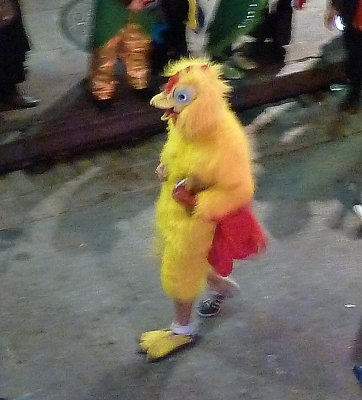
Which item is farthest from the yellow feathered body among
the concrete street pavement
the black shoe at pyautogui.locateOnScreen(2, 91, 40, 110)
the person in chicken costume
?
the black shoe at pyautogui.locateOnScreen(2, 91, 40, 110)

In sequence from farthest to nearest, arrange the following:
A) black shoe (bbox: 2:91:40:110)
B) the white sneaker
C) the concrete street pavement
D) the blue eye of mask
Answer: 1. black shoe (bbox: 2:91:40:110)
2. the concrete street pavement
3. the white sneaker
4. the blue eye of mask

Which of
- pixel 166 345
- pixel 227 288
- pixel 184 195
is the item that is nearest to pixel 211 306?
pixel 227 288

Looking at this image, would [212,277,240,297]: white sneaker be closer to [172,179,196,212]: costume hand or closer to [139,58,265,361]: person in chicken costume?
[139,58,265,361]: person in chicken costume

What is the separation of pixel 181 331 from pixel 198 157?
0.57m

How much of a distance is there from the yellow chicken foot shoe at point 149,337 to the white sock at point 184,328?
0.02 m

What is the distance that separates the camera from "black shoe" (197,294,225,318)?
191cm

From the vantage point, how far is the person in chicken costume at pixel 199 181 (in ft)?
4.63

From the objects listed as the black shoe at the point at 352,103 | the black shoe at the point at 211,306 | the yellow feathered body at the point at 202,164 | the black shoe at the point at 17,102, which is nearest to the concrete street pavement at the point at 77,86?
the black shoe at the point at 17,102

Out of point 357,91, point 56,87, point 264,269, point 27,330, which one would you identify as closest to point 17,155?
point 56,87

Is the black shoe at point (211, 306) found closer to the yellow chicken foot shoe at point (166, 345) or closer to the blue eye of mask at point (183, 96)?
the yellow chicken foot shoe at point (166, 345)

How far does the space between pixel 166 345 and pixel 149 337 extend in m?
0.05

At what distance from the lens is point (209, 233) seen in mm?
1557

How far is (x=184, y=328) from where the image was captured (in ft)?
5.93

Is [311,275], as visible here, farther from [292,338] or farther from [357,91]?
[357,91]
